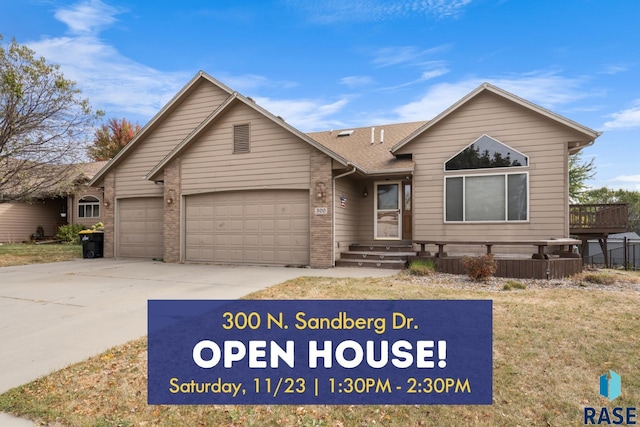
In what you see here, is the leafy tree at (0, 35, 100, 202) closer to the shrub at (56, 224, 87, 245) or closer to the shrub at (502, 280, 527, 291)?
the shrub at (56, 224, 87, 245)

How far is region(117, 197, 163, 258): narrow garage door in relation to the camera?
14.0 metres

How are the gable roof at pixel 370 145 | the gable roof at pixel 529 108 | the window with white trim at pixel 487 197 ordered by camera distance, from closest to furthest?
the gable roof at pixel 529 108 < the window with white trim at pixel 487 197 < the gable roof at pixel 370 145

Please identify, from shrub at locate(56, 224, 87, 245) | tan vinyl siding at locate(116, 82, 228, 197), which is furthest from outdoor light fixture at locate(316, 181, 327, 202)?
shrub at locate(56, 224, 87, 245)

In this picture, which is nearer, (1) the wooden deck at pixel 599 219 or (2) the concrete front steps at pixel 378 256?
(2) the concrete front steps at pixel 378 256

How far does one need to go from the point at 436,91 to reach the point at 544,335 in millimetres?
13408

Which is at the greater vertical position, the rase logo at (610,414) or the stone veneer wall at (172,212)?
the stone veneer wall at (172,212)

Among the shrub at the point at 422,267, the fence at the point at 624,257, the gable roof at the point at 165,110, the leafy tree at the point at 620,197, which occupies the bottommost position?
the fence at the point at 624,257

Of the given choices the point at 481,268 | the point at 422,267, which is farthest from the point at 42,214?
the point at 481,268

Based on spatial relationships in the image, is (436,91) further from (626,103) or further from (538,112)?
(626,103)

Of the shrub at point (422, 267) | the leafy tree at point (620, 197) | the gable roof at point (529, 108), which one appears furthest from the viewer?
the leafy tree at point (620, 197)

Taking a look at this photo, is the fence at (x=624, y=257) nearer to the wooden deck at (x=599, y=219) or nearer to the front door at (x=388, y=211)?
the wooden deck at (x=599, y=219)

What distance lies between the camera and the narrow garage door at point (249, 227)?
1128cm

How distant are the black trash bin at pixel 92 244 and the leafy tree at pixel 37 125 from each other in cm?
277

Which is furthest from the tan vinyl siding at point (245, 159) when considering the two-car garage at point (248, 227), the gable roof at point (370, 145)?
the gable roof at point (370, 145)
